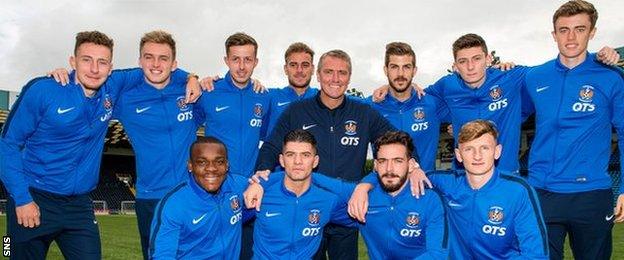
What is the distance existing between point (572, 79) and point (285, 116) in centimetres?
250

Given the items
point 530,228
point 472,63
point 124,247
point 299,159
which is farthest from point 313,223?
point 124,247

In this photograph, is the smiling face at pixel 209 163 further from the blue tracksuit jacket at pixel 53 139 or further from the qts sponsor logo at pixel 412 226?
the qts sponsor logo at pixel 412 226

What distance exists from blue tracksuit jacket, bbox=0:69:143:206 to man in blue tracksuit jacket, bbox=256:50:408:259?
1.49 metres

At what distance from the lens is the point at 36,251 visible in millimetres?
5059

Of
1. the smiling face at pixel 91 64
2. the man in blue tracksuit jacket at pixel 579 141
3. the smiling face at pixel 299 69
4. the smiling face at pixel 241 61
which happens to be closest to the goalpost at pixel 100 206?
the smiling face at pixel 299 69

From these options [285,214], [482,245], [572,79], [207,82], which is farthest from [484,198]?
[207,82]

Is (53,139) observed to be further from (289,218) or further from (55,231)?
(289,218)

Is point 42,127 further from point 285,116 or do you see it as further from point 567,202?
point 567,202

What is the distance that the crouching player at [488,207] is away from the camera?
4527 millimetres

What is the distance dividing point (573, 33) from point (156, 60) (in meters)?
3.62

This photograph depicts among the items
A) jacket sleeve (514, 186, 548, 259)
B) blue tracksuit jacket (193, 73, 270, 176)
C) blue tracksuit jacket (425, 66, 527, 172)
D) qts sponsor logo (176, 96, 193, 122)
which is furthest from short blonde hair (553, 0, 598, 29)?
qts sponsor logo (176, 96, 193, 122)

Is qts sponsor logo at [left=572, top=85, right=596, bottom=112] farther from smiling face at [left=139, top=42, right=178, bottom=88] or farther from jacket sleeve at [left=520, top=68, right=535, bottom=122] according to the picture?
smiling face at [left=139, top=42, right=178, bottom=88]

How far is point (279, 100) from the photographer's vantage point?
6449mm

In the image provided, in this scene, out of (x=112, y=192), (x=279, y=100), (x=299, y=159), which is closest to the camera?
(x=299, y=159)
